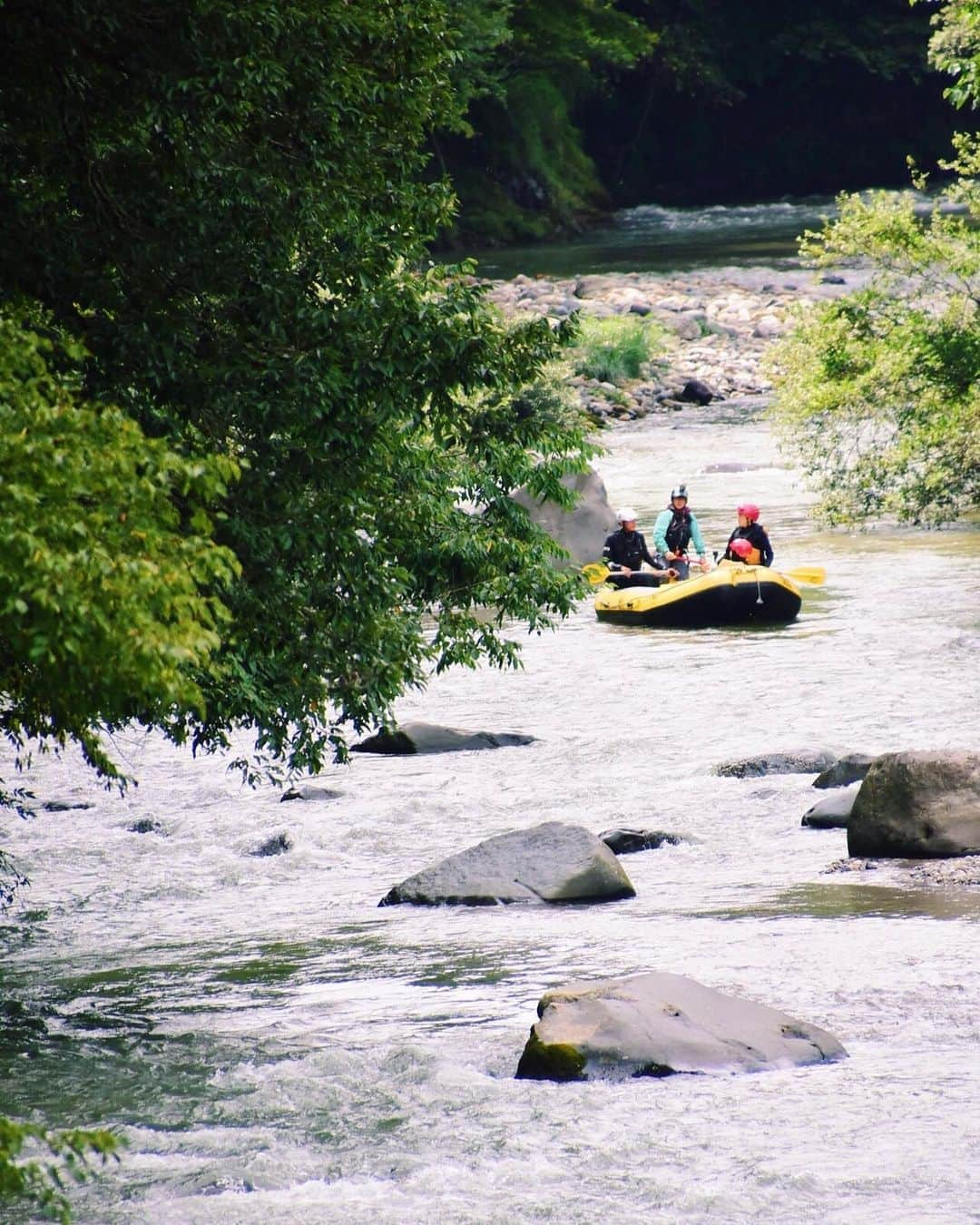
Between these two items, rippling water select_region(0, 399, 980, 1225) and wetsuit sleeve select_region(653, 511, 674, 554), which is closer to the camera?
rippling water select_region(0, 399, 980, 1225)

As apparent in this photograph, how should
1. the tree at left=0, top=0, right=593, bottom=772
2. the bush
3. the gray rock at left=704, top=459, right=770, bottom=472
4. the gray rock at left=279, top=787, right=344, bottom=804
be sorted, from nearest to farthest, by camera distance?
1. the tree at left=0, top=0, right=593, bottom=772
2. the gray rock at left=279, top=787, right=344, bottom=804
3. the gray rock at left=704, top=459, right=770, bottom=472
4. the bush

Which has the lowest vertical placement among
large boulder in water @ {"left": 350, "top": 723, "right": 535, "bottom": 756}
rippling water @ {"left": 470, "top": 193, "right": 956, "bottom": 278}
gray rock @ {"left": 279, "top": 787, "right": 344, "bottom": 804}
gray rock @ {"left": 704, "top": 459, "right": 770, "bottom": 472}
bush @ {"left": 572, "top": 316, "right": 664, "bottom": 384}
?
gray rock @ {"left": 279, "top": 787, "right": 344, "bottom": 804}

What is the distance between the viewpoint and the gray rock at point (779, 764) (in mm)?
14305

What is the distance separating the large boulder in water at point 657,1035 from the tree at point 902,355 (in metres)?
15.0

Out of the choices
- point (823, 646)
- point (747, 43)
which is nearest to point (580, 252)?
point (747, 43)

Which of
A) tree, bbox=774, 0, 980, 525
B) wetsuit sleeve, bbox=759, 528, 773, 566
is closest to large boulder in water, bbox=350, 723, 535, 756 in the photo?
wetsuit sleeve, bbox=759, 528, 773, 566

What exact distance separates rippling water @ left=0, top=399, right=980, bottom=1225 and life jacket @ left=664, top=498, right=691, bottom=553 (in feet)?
13.6

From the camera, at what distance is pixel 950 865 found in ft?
36.1

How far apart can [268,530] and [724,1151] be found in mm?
3526

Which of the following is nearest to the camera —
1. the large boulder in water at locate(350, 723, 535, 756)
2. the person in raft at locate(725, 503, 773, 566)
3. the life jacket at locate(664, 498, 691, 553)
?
the large boulder in water at locate(350, 723, 535, 756)

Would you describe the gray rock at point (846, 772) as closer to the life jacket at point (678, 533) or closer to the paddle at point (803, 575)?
the paddle at point (803, 575)

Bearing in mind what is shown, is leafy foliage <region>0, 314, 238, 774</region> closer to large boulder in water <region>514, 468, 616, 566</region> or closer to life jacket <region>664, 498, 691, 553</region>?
life jacket <region>664, 498, 691, 553</region>

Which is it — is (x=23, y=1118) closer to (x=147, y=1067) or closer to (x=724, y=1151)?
(x=147, y=1067)

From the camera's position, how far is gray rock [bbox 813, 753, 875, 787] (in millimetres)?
13461
